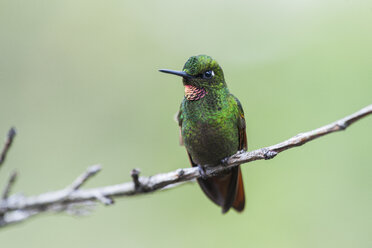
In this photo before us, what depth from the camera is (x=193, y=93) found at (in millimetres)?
2654

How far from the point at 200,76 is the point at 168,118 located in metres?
2.36

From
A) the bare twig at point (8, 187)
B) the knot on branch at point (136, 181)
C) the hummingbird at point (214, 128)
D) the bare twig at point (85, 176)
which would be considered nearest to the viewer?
the bare twig at point (8, 187)

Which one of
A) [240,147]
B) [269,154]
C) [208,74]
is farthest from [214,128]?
[269,154]

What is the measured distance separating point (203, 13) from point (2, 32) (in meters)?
4.66

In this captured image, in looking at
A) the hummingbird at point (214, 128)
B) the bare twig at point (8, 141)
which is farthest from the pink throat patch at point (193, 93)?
the bare twig at point (8, 141)

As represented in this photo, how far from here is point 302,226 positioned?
5.05m

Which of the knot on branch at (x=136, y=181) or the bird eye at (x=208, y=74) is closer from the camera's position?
the knot on branch at (x=136, y=181)

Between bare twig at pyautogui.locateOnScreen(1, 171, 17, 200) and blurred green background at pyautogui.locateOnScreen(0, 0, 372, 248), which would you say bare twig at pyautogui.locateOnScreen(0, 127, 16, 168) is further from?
blurred green background at pyautogui.locateOnScreen(0, 0, 372, 248)

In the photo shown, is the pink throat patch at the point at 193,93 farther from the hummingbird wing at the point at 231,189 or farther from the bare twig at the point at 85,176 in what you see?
the bare twig at the point at 85,176

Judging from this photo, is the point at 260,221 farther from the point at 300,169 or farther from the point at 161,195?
the point at 161,195

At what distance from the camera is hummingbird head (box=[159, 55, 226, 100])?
2209 mm

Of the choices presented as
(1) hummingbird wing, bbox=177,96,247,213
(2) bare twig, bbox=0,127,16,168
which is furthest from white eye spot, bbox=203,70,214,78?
(2) bare twig, bbox=0,127,16,168

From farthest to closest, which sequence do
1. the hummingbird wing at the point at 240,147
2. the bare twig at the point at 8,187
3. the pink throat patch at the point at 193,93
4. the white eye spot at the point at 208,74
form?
the hummingbird wing at the point at 240,147, the pink throat patch at the point at 193,93, the white eye spot at the point at 208,74, the bare twig at the point at 8,187

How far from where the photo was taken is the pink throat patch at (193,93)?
254 centimetres
